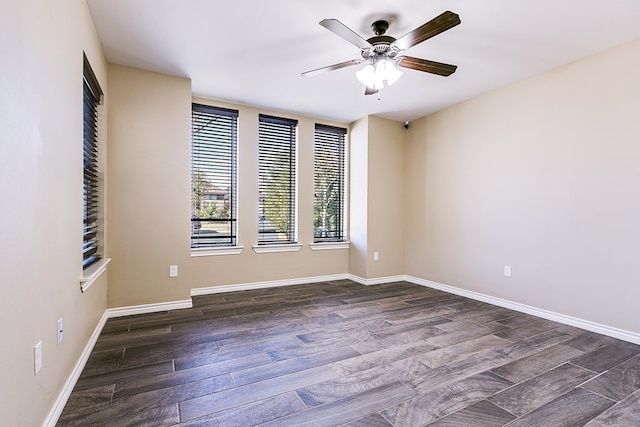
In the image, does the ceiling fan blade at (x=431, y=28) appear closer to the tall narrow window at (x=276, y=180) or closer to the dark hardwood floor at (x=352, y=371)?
the dark hardwood floor at (x=352, y=371)

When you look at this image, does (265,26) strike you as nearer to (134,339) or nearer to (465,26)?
(465,26)

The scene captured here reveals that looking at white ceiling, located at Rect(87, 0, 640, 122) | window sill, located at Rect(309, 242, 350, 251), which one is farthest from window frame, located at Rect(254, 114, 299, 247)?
white ceiling, located at Rect(87, 0, 640, 122)

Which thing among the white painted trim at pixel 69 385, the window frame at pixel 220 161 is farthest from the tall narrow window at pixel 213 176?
the white painted trim at pixel 69 385

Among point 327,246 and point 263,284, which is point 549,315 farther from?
point 263,284

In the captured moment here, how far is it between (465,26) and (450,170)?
7.08 ft

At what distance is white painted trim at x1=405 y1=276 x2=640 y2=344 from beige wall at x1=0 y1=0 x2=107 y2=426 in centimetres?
399

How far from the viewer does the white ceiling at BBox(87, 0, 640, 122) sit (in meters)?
2.28

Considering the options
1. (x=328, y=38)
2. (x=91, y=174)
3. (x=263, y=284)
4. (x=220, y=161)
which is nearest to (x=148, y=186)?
(x=91, y=174)

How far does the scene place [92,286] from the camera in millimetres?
2539

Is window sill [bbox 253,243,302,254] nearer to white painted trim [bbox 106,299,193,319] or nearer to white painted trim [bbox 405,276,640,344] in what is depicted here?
white painted trim [bbox 106,299,193,319]

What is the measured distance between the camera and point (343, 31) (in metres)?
2.14

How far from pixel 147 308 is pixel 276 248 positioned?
5.82 ft

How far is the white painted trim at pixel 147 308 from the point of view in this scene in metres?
3.21

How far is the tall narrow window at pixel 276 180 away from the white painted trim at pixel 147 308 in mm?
1321
